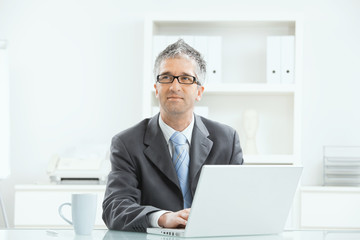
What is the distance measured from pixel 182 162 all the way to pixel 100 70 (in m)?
2.21

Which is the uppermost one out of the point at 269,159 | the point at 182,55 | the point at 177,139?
the point at 182,55

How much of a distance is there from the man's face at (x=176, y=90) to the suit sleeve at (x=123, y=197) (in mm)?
227

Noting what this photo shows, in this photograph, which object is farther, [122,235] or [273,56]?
[273,56]

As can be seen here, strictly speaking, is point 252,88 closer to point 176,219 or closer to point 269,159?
point 269,159

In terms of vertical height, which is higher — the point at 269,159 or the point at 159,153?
the point at 159,153

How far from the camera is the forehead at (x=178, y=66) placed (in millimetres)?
2148

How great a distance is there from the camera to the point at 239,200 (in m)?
1.59

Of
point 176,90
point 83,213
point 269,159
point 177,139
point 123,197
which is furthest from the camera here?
point 269,159

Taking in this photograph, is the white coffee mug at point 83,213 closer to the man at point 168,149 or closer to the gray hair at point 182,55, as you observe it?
the man at point 168,149

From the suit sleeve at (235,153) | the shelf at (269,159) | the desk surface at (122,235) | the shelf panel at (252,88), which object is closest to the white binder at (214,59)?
the shelf panel at (252,88)

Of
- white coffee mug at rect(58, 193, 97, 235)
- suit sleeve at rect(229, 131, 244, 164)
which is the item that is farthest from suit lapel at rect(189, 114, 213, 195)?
white coffee mug at rect(58, 193, 97, 235)

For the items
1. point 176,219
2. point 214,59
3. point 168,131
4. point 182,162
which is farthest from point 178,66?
point 214,59

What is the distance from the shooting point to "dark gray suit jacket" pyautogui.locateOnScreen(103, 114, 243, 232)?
6.68 feet

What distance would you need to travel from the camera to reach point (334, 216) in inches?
145
